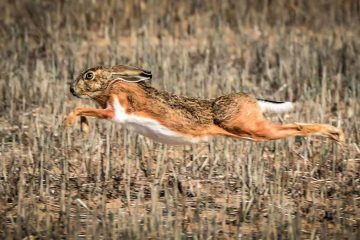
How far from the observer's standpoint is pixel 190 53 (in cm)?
1212

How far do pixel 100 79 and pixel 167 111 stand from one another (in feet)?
1.92

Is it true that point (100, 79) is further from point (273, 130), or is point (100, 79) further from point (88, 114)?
point (273, 130)

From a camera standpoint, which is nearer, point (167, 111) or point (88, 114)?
point (88, 114)

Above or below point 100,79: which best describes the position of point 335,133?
below

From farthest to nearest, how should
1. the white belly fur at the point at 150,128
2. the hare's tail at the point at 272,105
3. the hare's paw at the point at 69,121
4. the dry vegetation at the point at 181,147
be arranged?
the hare's tail at the point at 272,105 → the white belly fur at the point at 150,128 → the hare's paw at the point at 69,121 → the dry vegetation at the point at 181,147

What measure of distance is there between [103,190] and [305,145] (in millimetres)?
2065

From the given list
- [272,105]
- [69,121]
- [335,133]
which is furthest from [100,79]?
[335,133]

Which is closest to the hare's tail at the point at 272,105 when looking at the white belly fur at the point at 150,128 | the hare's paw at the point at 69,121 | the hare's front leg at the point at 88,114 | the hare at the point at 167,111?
the hare at the point at 167,111

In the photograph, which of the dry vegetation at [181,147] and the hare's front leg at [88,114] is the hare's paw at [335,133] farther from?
the hare's front leg at [88,114]

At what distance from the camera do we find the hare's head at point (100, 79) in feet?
24.5

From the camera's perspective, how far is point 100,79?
7.46m

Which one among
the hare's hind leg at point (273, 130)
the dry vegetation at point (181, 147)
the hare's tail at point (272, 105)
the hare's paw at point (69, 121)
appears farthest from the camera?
the hare's tail at point (272, 105)

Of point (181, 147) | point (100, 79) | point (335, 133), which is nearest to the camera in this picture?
point (100, 79)

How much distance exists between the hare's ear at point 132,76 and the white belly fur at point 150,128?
0.64 feet
